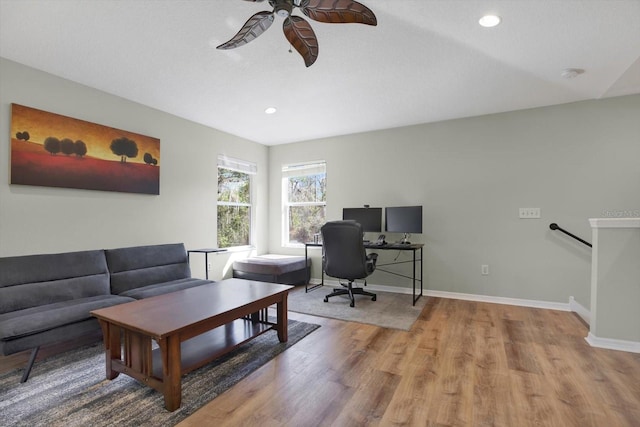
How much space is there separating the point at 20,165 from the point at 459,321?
4383mm

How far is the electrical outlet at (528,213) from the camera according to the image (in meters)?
3.76

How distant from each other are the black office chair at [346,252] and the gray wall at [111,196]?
1.78 meters

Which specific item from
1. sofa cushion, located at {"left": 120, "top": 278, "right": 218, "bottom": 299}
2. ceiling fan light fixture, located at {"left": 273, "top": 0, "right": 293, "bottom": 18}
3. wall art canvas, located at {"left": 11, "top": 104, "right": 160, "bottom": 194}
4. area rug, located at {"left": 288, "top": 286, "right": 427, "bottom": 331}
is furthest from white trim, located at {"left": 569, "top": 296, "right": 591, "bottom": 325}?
wall art canvas, located at {"left": 11, "top": 104, "right": 160, "bottom": 194}

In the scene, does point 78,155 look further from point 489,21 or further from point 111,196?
point 489,21

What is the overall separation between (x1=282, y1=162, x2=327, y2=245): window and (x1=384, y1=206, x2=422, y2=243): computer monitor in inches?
47.7

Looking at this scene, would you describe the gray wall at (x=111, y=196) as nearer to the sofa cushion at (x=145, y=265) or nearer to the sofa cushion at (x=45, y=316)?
the sofa cushion at (x=145, y=265)

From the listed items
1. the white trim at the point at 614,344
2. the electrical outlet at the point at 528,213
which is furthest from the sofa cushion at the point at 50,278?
the electrical outlet at the point at 528,213

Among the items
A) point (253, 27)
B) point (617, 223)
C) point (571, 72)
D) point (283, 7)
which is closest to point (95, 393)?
point (253, 27)

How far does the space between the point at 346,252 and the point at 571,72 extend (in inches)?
112

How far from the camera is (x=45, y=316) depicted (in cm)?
218

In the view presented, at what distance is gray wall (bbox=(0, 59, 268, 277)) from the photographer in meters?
2.64

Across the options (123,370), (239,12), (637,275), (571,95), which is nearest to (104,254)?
(123,370)

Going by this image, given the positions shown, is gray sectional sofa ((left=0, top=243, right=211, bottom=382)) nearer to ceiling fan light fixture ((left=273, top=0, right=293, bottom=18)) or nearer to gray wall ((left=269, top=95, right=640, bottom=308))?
ceiling fan light fixture ((left=273, top=0, right=293, bottom=18))

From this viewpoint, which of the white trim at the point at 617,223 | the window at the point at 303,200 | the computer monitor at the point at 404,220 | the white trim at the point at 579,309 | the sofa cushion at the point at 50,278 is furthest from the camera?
the window at the point at 303,200
